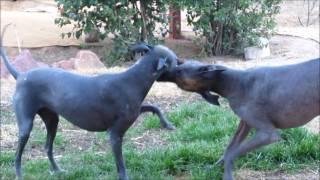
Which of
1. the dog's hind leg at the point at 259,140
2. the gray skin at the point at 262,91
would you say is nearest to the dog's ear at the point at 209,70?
the gray skin at the point at 262,91

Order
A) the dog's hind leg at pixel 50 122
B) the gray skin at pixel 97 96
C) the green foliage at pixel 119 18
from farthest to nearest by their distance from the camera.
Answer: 1. the green foliage at pixel 119 18
2. the dog's hind leg at pixel 50 122
3. the gray skin at pixel 97 96

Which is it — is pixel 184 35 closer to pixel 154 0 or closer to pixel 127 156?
pixel 154 0

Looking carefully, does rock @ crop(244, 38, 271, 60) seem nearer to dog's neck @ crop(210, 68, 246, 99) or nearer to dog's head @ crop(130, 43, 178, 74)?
dog's neck @ crop(210, 68, 246, 99)

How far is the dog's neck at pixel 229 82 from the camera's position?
4.40 metres

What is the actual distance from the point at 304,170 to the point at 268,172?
0.98ft

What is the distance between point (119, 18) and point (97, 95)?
5.70 m

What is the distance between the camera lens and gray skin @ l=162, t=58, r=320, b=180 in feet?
13.6

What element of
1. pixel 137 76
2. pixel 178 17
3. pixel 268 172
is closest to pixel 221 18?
pixel 178 17

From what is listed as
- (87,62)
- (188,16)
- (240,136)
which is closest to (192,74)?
(240,136)

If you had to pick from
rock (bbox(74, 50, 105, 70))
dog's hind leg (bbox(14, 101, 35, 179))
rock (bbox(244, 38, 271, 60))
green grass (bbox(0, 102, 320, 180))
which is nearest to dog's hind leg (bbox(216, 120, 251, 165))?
green grass (bbox(0, 102, 320, 180))

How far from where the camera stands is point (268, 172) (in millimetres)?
5113

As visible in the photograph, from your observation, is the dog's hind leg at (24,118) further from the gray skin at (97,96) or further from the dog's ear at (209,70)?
the dog's ear at (209,70)

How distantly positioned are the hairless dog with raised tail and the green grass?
580 mm

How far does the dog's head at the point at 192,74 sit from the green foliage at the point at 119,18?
17.7 feet
